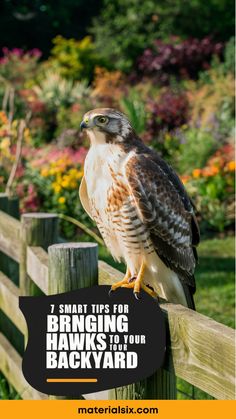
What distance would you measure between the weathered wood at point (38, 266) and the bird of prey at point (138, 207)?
46 cm

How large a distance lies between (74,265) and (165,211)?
420 millimetres

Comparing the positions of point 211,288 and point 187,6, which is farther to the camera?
point 187,6

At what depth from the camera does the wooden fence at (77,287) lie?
196cm

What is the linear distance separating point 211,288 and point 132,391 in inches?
167

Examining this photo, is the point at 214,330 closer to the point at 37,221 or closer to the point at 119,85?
the point at 37,221

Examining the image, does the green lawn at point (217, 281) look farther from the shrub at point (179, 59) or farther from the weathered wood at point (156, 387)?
the shrub at point (179, 59)

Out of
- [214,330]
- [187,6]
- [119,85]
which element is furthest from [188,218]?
[187,6]

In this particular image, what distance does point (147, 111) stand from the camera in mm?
12586

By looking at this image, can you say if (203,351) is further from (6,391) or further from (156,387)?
(6,391)

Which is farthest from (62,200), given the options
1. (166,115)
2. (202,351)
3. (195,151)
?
(202,351)

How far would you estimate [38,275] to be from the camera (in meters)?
3.45

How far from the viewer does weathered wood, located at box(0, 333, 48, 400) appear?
147 inches

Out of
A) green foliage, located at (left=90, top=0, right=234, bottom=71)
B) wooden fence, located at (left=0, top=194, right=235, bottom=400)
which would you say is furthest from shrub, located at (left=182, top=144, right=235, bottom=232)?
green foliage, located at (left=90, top=0, right=234, bottom=71)

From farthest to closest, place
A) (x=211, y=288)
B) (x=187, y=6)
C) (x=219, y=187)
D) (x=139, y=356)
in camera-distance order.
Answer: (x=187, y=6)
(x=219, y=187)
(x=211, y=288)
(x=139, y=356)
